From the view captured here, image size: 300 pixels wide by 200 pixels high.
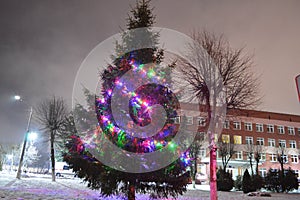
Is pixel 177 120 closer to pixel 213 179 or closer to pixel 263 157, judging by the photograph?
pixel 213 179

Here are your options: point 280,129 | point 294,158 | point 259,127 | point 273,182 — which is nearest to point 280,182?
point 273,182

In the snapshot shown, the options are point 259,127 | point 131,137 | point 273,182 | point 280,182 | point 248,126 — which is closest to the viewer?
point 131,137

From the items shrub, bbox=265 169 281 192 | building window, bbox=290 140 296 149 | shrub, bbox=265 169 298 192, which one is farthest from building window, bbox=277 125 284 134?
Answer: shrub, bbox=265 169 281 192

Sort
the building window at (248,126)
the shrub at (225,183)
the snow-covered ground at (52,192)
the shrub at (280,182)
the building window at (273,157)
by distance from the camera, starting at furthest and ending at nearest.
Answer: the building window at (248,126) → the building window at (273,157) → the shrub at (280,182) → the shrub at (225,183) → the snow-covered ground at (52,192)

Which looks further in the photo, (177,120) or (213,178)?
(213,178)

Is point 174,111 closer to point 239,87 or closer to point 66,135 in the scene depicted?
point 66,135

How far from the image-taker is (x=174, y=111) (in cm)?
1038

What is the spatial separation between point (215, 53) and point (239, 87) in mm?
2432

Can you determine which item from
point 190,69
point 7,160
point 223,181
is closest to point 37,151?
point 7,160

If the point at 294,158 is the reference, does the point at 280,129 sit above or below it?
above

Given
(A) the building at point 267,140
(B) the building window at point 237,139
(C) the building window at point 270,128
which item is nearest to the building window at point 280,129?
(A) the building at point 267,140

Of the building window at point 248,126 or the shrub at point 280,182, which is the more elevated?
the building window at point 248,126

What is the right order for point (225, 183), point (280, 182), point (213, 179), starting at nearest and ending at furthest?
point (213, 179) < point (225, 183) < point (280, 182)

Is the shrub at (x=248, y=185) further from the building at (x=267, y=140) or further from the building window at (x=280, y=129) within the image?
the building window at (x=280, y=129)
